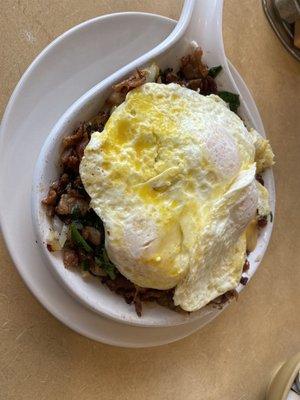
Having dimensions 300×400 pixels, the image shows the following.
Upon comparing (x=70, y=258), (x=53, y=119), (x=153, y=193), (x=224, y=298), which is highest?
(x=53, y=119)

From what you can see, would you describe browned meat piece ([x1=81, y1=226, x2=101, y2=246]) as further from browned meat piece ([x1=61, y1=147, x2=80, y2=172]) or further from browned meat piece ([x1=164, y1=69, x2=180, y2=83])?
browned meat piece ([x1=164, y1=69, x2=180, y2=83])

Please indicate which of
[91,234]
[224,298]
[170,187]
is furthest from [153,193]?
[224,298]

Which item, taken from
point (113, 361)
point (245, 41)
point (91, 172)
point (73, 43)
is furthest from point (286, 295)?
point (73, 43)

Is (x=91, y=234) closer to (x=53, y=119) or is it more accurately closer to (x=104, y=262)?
(x=104, y=262)

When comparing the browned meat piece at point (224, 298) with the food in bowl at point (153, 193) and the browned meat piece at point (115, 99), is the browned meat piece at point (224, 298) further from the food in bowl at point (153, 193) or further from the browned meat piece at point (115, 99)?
the browned meat piece at point (115, 99)

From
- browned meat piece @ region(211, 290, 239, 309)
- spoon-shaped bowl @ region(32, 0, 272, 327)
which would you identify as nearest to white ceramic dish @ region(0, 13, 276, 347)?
spoon-shaped bowl @ region(32, 0, 272, 327)

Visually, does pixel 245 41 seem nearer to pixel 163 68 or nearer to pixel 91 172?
pixel 163 68
